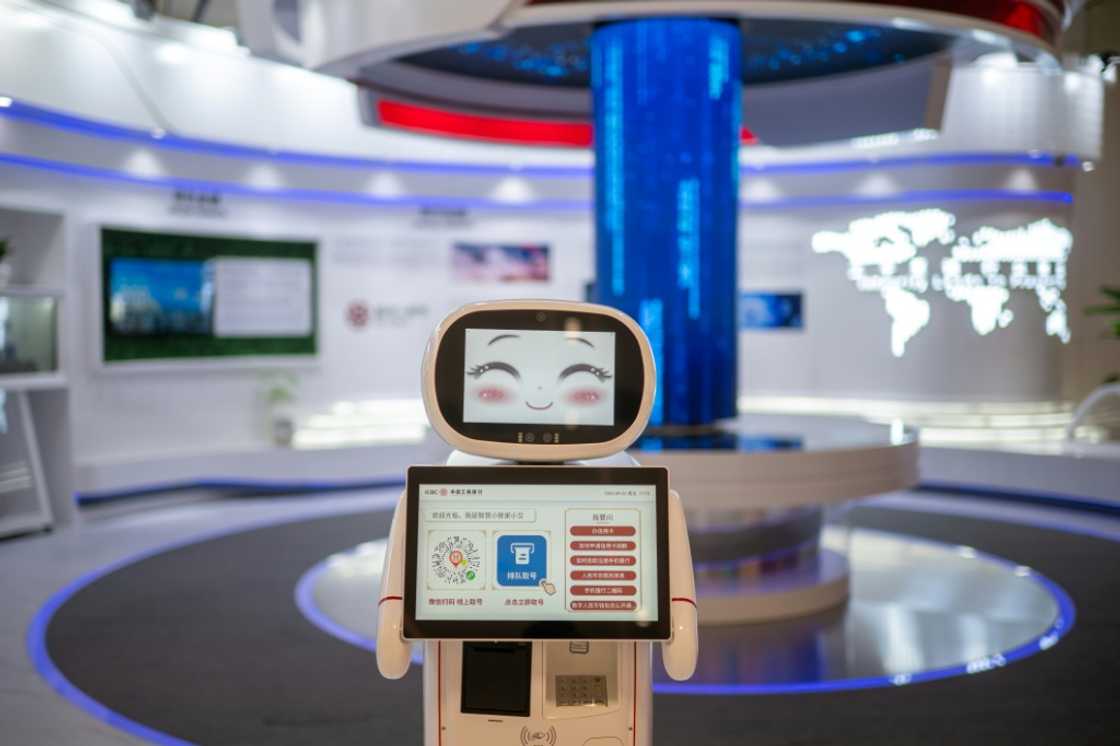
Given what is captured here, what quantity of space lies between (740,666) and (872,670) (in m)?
0.49

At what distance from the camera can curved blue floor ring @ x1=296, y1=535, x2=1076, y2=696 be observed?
378 centimetres

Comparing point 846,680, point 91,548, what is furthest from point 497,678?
point 91,548

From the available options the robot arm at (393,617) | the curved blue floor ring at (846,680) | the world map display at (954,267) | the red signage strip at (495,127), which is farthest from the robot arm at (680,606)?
the world map display at (954,267)

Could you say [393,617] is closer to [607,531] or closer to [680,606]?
[607,531]

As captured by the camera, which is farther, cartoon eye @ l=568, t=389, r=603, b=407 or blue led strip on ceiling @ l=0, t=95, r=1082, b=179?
blue led strip on ceiling @ l=0, t=95, r=1082, b=179

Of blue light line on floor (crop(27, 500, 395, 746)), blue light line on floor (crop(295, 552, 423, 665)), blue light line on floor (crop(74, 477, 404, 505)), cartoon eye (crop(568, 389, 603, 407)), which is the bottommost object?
blue light line on floor (crop(295, 552, 423, 665))

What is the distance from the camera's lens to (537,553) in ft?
6.84

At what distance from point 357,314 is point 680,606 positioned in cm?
749

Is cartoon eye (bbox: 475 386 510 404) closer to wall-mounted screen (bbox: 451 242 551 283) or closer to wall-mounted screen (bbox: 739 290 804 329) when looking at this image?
wall-mounted screen (bbox: 451 242 551 283)

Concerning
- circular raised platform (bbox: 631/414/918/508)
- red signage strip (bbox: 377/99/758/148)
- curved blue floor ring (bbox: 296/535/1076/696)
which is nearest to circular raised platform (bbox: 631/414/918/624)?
circular raised platform (bbox: 631/414/918/508)

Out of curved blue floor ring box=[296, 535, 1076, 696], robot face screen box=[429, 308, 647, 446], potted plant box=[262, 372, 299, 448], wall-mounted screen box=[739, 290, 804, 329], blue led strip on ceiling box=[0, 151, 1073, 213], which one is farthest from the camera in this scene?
wall-mounted screen box=[739, 290, 804, 329]

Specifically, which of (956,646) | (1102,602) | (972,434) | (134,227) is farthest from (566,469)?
(972,434)

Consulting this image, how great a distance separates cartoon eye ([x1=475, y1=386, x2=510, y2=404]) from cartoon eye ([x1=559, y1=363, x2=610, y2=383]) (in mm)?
120

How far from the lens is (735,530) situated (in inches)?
193
